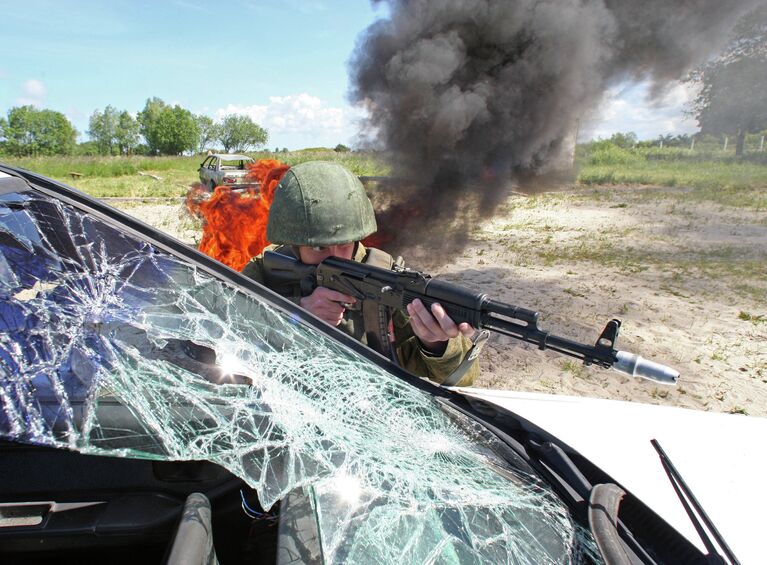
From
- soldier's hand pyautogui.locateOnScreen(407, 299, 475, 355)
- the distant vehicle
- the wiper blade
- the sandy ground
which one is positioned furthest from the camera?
Result: the distant vehicle

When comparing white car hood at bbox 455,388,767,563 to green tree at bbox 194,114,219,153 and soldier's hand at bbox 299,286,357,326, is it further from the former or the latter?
green tree at bbox 194,114,219,153

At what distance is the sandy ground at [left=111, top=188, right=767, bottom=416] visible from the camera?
→ 4355 mm

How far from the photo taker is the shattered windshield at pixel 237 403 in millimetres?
1040

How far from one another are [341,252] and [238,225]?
4.50m

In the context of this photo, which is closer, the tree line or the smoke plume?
the smoke plume

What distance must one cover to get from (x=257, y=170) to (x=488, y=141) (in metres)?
3.65

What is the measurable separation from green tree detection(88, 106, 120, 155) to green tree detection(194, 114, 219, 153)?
31.7 ft

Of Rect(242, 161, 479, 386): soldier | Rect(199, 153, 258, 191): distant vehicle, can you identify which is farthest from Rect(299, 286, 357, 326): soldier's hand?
Rect(199, 153, 258, 191): distant vehicle

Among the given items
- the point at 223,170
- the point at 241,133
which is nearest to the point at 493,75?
the point at 223,170

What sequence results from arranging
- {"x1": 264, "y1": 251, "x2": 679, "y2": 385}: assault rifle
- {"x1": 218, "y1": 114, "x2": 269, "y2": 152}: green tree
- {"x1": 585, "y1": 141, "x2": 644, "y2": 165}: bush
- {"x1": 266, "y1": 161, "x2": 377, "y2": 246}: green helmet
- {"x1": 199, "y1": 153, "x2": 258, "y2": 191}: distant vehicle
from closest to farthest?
{"x1": 264, "y1": 251, "x2": 679, "y2": 385}: assault rifle, {"x1": 266, "y1": 161, "x2": 377, "y2": 246}: green helmet, {"x1": 199, "y1": 153, "x2": 258, "y2": 191}: distant vehicle, {"x1": 585, "y1": 141, "x2": 644, "y2": 165}: bush, {"x1": 218, "y1": 114, "x2": 269, "y2": 152}: green tree

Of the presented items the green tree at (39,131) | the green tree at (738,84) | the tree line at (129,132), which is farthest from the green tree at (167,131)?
the green tree at (738,84)

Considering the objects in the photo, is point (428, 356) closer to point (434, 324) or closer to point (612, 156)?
point (434, 324)

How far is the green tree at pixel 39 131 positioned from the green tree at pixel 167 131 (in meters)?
8.21

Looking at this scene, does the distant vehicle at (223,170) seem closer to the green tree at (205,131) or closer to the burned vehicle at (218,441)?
the burned vehicle at (218,441)
